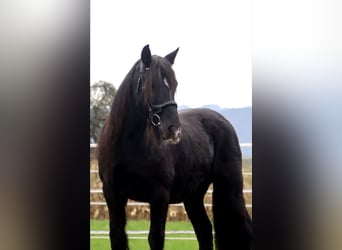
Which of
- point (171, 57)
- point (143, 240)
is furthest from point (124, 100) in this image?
point (143, 240)

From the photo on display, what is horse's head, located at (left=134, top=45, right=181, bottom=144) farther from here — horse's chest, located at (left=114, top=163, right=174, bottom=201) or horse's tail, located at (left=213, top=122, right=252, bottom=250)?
horse's tail, located at (left=213, top=122, right=252, bottom=250)

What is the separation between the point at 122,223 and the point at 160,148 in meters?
0.45

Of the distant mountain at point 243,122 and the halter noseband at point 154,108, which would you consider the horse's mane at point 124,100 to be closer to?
the halter noseband at point 154,108

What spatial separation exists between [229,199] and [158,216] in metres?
0.42

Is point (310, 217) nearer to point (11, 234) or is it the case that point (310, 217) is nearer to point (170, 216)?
point (170, 216)

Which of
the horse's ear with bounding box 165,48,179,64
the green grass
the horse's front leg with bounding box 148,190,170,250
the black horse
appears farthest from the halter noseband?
the green grass

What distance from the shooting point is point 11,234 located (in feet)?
9.05

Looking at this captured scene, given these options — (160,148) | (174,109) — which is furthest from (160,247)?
(174,109)

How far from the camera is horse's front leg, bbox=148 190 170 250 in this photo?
261cm

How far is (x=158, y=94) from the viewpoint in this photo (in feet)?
8.34

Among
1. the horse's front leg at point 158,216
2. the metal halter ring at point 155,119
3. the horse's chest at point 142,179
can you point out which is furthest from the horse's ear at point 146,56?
the horse's front leg at point 158,216

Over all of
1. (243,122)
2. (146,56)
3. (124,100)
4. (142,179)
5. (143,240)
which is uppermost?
(146,56)

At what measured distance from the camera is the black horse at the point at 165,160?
2.57 m

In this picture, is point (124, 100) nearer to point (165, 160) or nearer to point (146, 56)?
point (146, 56)
